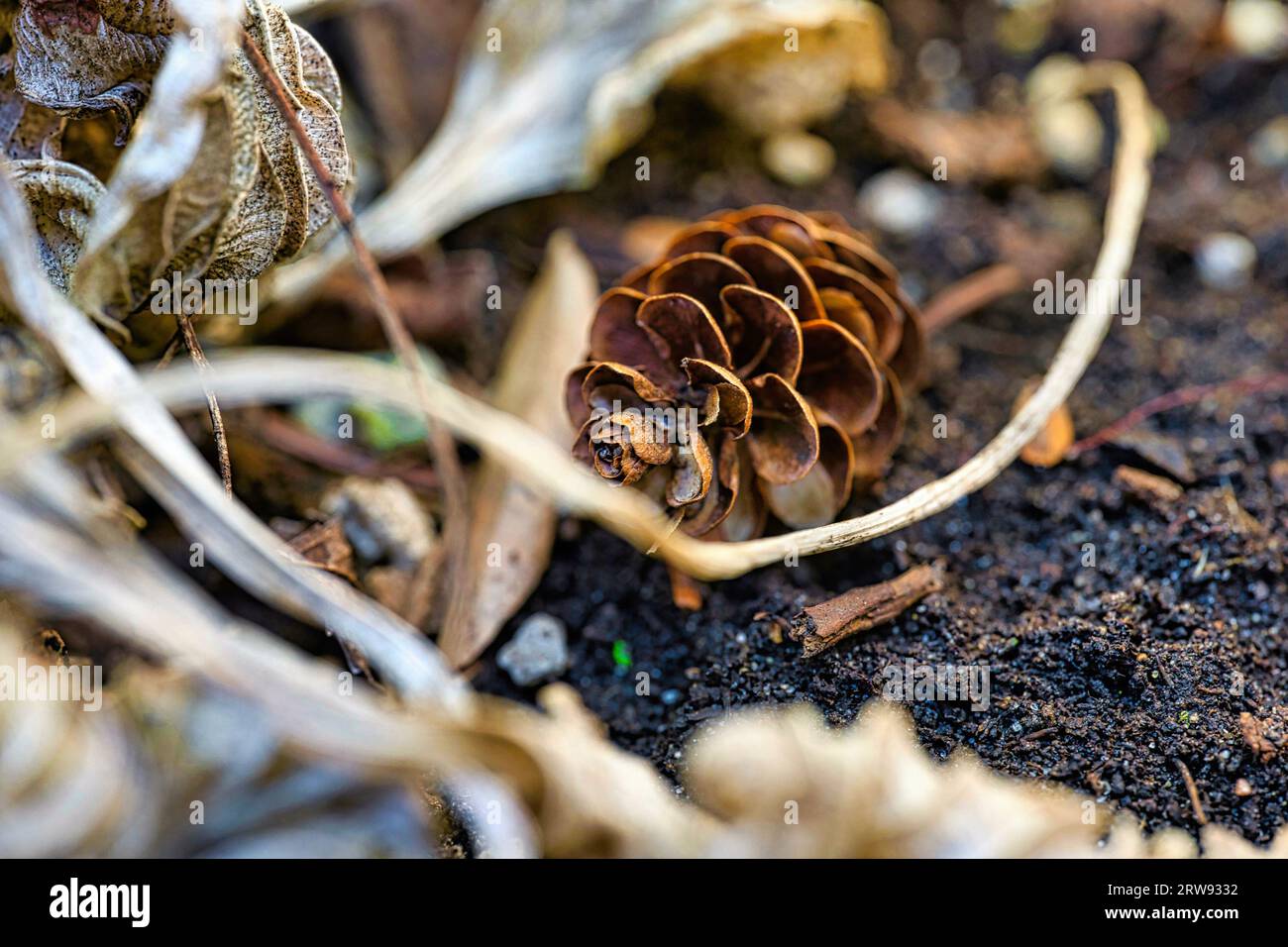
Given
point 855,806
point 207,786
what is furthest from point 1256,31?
point 207,786

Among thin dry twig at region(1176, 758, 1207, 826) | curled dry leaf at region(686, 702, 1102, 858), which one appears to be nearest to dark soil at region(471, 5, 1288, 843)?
thin dry twig at region(1176, 758, 1207, 826)

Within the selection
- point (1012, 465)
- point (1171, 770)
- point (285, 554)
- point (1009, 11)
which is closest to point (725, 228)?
point (1012, 465)

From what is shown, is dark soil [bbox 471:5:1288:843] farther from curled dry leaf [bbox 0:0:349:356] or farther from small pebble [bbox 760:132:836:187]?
curled dry leaf [bbox 0:0:349:356]

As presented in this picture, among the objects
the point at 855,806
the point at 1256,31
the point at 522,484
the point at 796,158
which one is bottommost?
the point at 855,806

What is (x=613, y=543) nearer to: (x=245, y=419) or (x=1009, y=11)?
(x=245, y=419)

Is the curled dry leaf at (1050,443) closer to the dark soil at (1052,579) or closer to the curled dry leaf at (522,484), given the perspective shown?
the dark soil at (1052,579)

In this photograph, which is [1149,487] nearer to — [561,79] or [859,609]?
[859,609]
